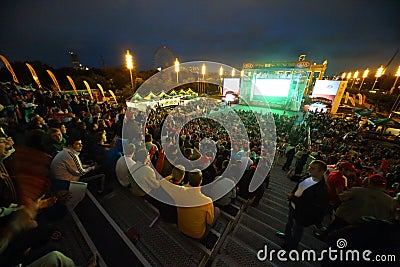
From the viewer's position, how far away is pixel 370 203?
2.07 m

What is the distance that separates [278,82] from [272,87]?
1.10m

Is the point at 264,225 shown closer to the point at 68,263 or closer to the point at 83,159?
the point at 68,263

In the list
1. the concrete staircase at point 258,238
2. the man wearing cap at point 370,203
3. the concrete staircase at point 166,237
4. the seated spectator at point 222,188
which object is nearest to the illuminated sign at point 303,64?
the concrete staircase at point 258,238

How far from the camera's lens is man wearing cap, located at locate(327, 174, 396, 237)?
6.64ft

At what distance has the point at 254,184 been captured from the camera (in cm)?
366

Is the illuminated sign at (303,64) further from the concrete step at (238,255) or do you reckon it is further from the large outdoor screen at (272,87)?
the concrete step at (238,255)

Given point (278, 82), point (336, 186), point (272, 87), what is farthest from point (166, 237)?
point (272, 87)

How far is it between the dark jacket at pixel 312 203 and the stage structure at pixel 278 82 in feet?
81.3

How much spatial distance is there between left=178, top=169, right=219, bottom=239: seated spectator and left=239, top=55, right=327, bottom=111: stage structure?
25.6 m

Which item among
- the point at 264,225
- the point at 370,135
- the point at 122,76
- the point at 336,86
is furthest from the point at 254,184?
the point at 122,76

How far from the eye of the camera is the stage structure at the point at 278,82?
22.8 metres

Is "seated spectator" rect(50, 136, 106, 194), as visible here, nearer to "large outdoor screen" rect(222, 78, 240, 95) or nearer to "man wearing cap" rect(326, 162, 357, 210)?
"man wearing cap" rect(326, 162, 357, 210)

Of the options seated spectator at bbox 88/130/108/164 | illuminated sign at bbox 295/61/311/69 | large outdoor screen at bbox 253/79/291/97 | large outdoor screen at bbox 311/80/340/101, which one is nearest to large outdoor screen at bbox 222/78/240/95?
large outdoor screen at bbox 253/79/291/97

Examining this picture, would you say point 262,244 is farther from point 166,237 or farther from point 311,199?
point 166,237
